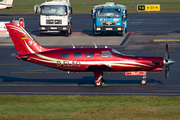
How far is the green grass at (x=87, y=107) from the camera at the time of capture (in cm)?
1407

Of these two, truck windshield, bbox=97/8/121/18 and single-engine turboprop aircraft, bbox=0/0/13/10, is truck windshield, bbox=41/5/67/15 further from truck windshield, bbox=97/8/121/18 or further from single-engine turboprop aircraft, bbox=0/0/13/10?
single-engine turboprop aircraft, bbox=0/0/13/10

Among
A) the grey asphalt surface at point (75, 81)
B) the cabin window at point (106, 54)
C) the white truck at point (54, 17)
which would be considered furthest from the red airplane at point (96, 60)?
the white truck at point (54, 17)

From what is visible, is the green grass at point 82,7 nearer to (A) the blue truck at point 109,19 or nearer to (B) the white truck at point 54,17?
(B) the white truck at point 54,17

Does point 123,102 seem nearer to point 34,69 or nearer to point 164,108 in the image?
point 164,108

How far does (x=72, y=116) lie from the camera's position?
14070mm

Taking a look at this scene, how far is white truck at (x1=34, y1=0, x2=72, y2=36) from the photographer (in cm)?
4653

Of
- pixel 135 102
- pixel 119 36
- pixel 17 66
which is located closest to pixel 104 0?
pixel 119 36

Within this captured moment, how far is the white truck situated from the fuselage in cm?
2513

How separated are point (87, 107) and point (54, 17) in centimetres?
3193

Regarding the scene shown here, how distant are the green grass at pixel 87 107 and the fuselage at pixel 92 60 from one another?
3.20 meters

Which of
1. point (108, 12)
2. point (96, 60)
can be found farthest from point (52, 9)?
point (96, 60)

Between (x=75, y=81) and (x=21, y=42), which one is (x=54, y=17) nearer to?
(x=75, y=81)

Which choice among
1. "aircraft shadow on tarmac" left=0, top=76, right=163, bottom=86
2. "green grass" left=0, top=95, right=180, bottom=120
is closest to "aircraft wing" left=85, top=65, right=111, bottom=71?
"aircraft shadow on tarmac" left=0, top=76, right=163, bottom=86

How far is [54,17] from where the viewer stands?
153 ft
